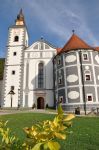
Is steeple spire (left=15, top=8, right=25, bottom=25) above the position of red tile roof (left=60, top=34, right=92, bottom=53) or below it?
above

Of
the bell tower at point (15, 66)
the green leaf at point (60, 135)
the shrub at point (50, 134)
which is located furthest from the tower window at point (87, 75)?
Result: the green leaf at point (60, 135)

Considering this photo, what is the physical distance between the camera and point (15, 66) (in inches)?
1499

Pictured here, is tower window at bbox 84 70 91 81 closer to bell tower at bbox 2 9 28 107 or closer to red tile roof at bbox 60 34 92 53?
red tile roof at bbox 60 34 92 53

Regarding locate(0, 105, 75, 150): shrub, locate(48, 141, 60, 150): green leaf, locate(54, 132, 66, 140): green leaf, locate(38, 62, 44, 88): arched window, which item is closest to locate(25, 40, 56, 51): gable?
locate(38, 62, 44, 88): arched window

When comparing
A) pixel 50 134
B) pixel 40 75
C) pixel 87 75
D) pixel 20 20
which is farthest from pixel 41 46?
pixel 50 134

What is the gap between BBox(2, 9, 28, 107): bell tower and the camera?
36125 millimetres

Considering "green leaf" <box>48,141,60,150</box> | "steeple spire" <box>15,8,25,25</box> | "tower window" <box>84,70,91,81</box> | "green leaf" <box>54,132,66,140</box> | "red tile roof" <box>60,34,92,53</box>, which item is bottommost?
"green leaf" <box>48,141,60,150</box>

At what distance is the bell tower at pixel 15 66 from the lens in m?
36.1

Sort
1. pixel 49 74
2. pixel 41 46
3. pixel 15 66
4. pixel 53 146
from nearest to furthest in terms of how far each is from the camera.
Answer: pixel 53 146
pixel 49 74
pixel 15 66
pixel 41 46

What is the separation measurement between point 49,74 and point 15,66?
6.58m

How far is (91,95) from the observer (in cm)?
3119

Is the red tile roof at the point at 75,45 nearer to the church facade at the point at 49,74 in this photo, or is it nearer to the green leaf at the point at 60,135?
the church facade at the point at 49,74

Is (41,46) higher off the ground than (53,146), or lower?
higher

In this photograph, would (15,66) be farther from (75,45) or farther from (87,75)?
(87,75)
